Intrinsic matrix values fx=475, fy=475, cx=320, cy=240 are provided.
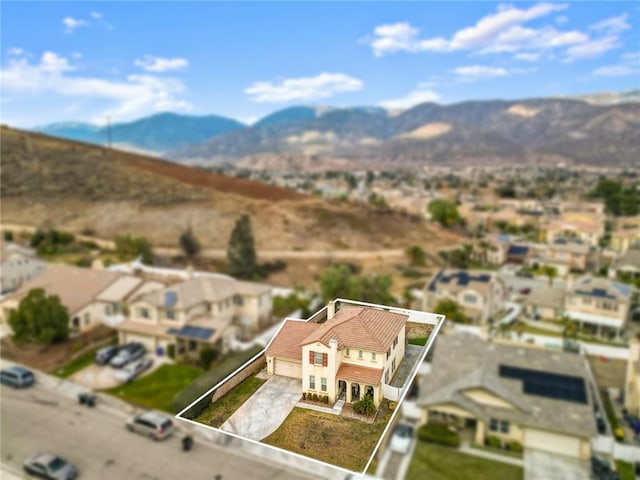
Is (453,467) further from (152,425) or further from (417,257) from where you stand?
(417,257)

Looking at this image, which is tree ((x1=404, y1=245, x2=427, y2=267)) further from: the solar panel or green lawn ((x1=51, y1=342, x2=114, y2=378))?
green lawn ((x1=51, y1=342, x2=114, y2=378))

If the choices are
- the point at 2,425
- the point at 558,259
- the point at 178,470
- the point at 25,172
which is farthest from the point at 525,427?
the point at 25,172

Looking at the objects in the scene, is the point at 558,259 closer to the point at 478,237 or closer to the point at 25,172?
the point at 478,237

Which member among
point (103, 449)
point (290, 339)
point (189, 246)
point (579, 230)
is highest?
point (290, 339)

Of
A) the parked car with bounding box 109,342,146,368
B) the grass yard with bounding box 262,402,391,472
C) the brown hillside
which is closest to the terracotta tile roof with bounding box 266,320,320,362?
the grass yard with bounding box 262,402,391,472

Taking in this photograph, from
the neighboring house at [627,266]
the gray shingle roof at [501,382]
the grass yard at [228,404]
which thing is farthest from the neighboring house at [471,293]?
the grass yard at [228,404]

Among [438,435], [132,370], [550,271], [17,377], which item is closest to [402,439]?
[438,435]
